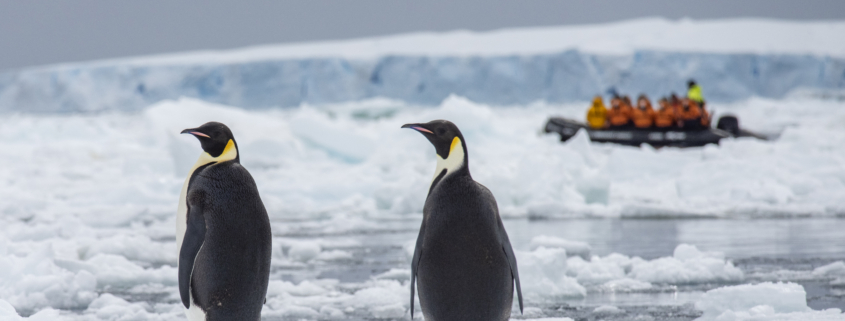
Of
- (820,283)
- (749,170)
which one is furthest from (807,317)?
(749,170)

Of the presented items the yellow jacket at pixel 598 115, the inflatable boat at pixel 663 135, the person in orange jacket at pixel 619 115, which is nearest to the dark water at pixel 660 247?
the inflatable boat at pixel 663 135

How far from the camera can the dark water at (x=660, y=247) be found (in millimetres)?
3518

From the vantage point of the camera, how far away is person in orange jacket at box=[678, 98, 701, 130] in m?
12.4

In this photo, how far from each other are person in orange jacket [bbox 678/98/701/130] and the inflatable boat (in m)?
0.09

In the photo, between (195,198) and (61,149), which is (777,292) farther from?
(61,149)

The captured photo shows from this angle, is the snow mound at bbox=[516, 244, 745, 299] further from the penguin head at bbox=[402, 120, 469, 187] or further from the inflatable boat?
the inflatable boat

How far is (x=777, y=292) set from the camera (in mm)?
3219

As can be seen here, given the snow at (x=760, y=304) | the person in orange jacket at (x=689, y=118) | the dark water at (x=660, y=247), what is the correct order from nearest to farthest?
the snow at (x=760, y=304)
the dark water at (x=660, y=247)
the person in orange jacket at (x=689, y=118)

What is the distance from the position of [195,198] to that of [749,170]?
726 centimetres

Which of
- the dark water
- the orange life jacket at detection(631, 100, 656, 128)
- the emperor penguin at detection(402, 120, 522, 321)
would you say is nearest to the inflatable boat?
the orange life jacket at detection(631, 100, 656, 128)

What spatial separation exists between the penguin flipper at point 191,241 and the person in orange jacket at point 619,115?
1120 cm

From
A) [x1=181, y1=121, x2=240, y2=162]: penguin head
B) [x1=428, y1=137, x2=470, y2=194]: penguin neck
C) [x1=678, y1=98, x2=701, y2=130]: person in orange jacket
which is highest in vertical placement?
[x1=678, y1=98, x2=701, y2=130]: person in orange jacket

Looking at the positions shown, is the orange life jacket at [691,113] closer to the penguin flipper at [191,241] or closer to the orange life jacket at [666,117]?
the orange life jacket at [666,117]

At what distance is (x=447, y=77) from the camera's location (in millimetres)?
26750
